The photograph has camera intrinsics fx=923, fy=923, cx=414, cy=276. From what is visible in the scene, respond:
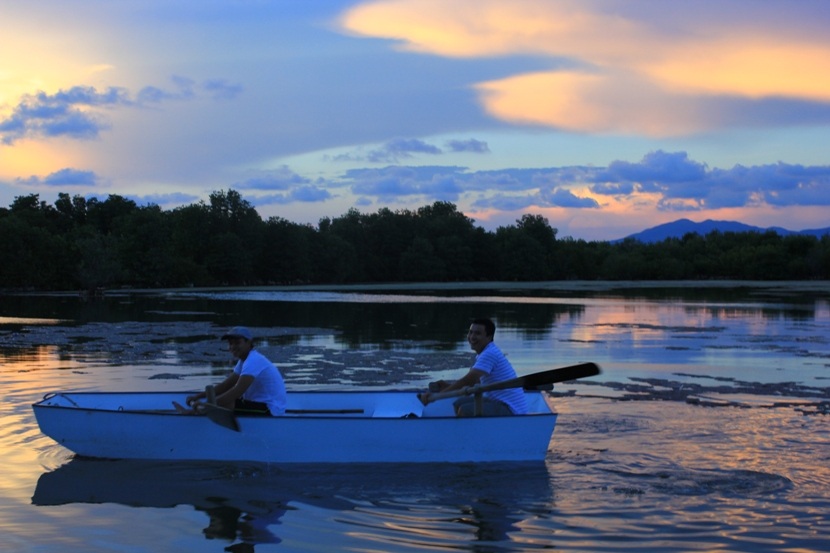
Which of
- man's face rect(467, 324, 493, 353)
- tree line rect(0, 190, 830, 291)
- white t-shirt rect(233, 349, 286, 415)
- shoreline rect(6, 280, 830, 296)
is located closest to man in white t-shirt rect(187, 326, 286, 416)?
white t-shirt rect(233, 349, 286, 415)

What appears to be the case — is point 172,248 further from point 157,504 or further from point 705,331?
point 157,504

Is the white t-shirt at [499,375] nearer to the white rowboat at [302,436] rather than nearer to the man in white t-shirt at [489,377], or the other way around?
the man in white t-shirt at [489,377]

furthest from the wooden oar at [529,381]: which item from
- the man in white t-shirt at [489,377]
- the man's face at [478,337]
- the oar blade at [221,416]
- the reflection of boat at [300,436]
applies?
the oar blade at [221,416]

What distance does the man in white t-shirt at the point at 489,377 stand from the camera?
1112cm

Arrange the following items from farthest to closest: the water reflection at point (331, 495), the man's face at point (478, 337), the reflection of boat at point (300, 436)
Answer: the man's face at point (478, 337), the reflection of boat at point (300, 436), the water reflection at point (331, 495)

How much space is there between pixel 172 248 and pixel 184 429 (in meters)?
88.9

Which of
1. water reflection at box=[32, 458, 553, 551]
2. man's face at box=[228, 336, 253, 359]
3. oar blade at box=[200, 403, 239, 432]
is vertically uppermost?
man's face at box=[228, 336, 253, 359]

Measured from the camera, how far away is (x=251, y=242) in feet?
345

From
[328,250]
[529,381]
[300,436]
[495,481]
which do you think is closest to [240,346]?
[300,436]

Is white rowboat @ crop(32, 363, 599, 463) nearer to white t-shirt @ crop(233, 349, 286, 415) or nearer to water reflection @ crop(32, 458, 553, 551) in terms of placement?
water reflection @ crop(32, 458, 553, 551)

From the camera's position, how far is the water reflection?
8594 millimetres

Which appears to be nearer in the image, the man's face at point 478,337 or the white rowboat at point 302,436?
the white rowboat at point 302,436

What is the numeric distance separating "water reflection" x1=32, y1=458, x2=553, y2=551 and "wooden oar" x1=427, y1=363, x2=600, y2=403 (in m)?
0.86

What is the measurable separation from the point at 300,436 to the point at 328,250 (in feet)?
335
